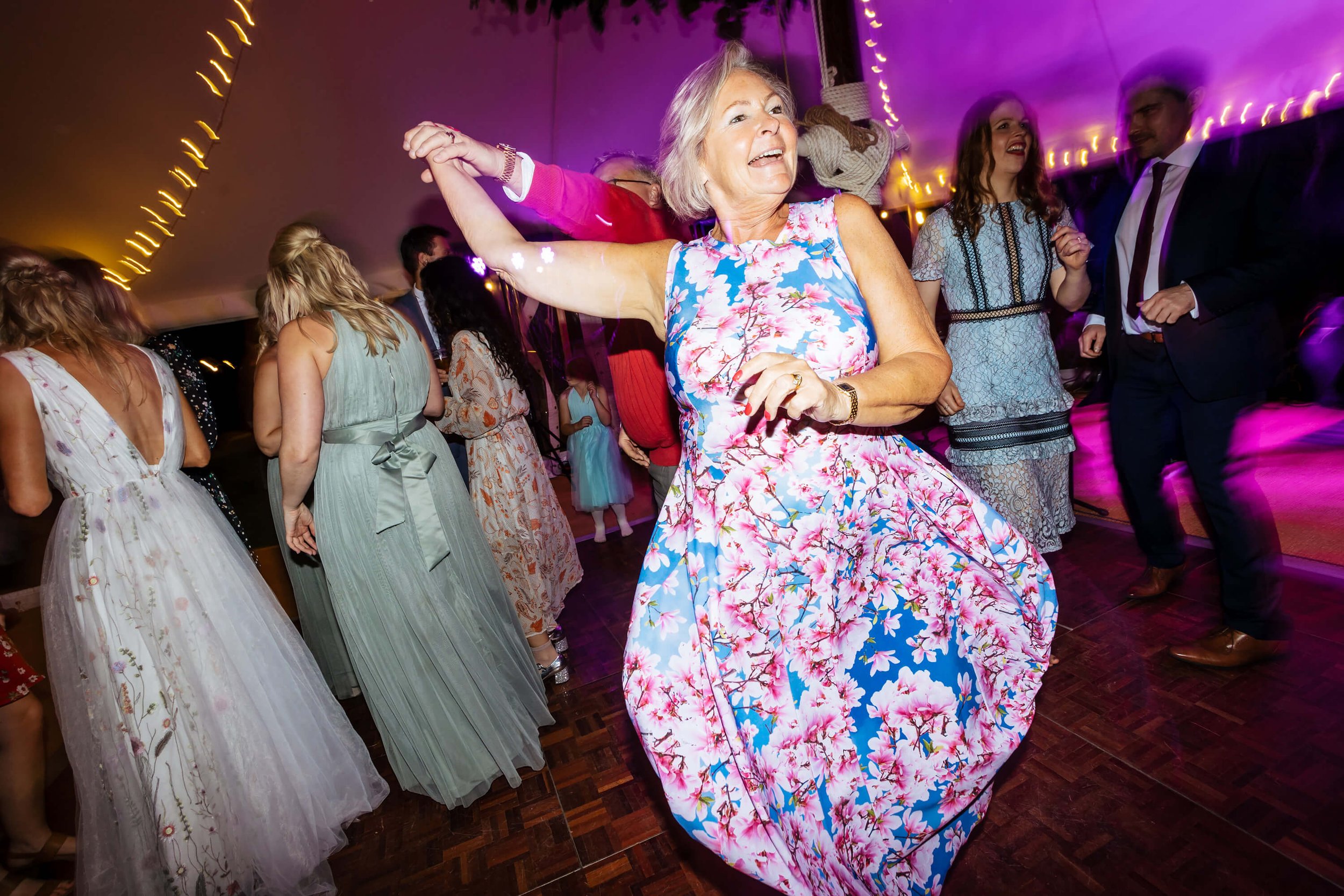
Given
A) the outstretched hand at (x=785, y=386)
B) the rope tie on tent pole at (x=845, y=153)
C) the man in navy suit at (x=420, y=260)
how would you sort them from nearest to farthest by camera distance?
the outstretched hand at (x=785, y=386) < the rope tie on tent pole at (x=845, y=153) < the man in navy suit at (x=420, y=260)

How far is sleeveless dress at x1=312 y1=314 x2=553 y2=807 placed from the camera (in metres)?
1.81

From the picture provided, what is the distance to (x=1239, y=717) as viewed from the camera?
1.62m

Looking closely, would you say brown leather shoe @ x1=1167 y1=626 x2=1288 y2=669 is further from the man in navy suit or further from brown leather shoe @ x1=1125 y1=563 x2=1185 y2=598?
the man in navy suit

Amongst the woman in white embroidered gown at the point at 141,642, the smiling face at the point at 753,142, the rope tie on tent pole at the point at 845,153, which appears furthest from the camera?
the rope tie on tent pole at the point at 845,153

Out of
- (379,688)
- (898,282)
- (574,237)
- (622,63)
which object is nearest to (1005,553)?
(898,282)

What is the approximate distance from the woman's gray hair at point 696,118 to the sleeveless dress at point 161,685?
1.68m

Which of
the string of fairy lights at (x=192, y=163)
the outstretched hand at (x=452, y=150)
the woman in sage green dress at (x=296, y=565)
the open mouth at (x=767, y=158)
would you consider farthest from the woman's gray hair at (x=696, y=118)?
the string of fairy lights at (x=192, y=163)

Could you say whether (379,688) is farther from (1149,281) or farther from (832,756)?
(1149,281)

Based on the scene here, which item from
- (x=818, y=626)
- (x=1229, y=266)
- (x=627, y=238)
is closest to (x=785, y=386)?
(x=818, y=626)

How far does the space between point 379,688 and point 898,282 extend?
1849mm

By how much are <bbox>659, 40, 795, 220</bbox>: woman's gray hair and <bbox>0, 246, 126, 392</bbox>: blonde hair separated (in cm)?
166

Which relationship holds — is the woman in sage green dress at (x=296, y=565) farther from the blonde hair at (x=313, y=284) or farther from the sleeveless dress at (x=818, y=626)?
the sleeveless dress at (x=818, y=626)

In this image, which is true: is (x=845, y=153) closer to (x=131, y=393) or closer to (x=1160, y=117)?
(x=1160, y=117)

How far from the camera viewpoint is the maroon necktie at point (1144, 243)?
181 centimetres
